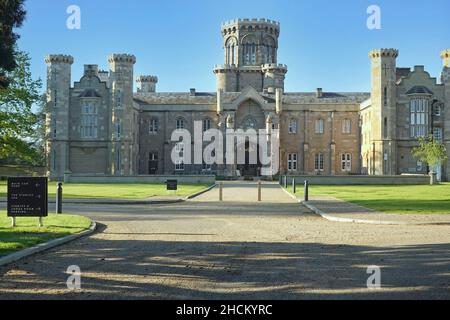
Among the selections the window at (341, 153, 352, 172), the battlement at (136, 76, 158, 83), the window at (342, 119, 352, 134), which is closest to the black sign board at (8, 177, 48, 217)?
the window at (341, 153, 352, 172)

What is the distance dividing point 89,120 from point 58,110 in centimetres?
342

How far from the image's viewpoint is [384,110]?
64.9m

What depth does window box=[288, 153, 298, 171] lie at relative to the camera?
74.2 metres

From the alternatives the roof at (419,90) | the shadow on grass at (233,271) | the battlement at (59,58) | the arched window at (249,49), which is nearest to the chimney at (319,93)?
the arched window at (249,49)

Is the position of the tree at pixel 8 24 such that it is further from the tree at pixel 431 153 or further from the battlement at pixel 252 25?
the battlement at pixel 252 25

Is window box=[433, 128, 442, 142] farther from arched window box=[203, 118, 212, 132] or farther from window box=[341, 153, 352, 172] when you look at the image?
arched window box=[203, 118, 212, 132]

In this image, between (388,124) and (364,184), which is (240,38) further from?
(364,184)

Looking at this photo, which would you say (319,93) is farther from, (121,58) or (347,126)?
(121,58)

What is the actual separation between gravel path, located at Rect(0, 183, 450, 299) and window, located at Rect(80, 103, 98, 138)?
49.5 metres

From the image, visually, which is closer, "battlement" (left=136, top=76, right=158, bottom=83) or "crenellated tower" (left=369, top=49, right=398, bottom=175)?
"crenellated tower" (left=369, top=49, right=398, bottom=175)

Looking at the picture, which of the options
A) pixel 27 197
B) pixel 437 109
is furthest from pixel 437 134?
pixel 27 197
